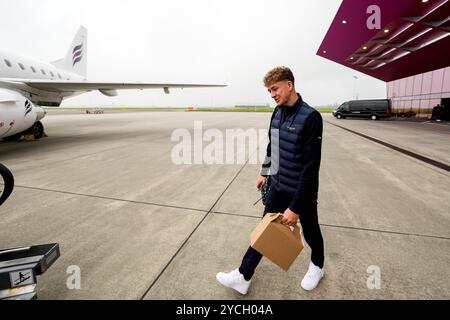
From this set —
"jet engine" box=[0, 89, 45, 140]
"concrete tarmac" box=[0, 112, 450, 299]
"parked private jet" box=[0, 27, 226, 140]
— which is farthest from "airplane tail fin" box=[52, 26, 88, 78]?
"concrete tarmac" box=[0, 112, 450, 299]

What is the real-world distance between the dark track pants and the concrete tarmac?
0.24m

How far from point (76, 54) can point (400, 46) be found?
27.0m

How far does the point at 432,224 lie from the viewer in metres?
3.06

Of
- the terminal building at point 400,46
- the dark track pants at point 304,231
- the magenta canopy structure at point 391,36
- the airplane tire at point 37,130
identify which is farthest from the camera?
the terminal building at point 400,46

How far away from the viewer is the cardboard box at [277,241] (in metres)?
1.72

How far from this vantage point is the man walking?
1.71m

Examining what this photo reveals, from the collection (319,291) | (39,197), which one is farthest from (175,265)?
(39,197)

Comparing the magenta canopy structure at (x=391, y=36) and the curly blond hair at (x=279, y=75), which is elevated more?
the magenta canopy structure at (x=391, y=36)

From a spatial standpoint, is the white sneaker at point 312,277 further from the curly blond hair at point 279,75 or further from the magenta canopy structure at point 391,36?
the magenta canopy structure at point 391,36

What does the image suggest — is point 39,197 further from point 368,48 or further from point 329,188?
point 368,48

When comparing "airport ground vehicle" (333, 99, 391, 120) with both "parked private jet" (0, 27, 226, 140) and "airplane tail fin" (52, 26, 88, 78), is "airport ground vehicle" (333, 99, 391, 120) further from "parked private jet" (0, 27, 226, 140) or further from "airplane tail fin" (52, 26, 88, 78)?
"airplane tail fin" (52, 26, 88, 78)

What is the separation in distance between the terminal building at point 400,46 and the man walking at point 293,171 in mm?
16176
